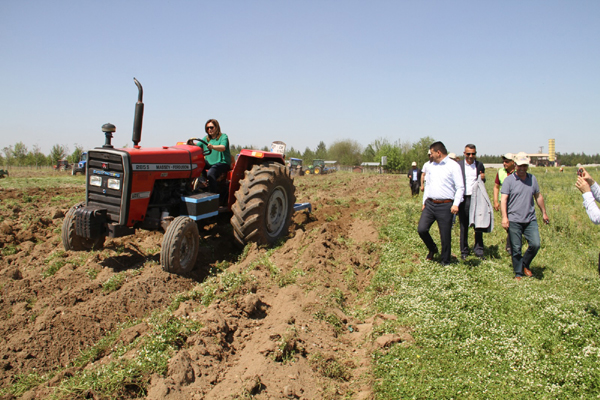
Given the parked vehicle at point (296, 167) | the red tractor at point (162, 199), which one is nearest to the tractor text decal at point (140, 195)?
the red tractor at point (162, 199)

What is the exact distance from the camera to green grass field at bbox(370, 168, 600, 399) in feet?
9.75

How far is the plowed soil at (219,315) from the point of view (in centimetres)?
306

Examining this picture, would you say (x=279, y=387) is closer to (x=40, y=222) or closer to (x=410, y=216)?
(x=410, y=216)

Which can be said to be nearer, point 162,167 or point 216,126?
point 162,167

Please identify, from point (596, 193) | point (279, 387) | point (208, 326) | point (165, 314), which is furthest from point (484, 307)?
point (165, 314)

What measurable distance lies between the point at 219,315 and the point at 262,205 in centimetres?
246

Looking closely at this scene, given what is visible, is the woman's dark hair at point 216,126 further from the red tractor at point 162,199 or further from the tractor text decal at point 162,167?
the tractor text decal at point 162,167

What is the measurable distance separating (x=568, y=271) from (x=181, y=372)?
5587 mm

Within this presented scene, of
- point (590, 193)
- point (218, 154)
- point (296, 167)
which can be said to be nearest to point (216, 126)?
point (218, 154)

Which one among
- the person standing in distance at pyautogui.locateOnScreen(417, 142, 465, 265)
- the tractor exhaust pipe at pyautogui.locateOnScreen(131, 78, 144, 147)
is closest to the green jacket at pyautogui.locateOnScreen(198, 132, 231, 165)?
the tractor exhaust pipe at pyautogui.locateOnScreen(131, 78, 144, 147)

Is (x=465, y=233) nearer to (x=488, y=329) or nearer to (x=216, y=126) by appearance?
(x=488, y=329)

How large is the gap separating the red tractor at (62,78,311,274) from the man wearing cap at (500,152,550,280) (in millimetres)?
3438

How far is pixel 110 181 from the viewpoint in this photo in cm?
519

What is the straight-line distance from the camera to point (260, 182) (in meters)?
6.18
